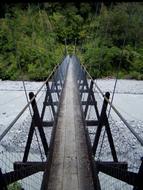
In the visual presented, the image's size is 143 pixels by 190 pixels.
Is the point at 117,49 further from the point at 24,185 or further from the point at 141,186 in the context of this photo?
the point at 141,186

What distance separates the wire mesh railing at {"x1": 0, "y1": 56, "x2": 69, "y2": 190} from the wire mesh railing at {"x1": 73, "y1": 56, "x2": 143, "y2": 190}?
0.34m

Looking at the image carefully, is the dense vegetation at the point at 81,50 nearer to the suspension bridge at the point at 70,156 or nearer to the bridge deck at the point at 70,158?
the suspension bridge at the point at 70,156

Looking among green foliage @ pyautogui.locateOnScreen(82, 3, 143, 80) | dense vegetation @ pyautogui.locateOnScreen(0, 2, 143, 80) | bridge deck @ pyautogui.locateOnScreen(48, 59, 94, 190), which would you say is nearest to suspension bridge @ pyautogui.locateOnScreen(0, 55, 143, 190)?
bridge deck @ pyautogui.locateOnScreen(48, 59, 94, 190)

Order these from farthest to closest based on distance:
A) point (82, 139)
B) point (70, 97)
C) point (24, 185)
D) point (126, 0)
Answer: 1. point (70, 97)
2. point (24, 185)
3. point (82, 139)
4. point (126, 0)

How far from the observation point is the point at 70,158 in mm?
2131

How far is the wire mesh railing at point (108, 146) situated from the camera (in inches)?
89.4

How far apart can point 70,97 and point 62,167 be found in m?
2.37

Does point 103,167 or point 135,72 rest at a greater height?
point 103,167

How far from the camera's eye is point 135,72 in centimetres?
1395

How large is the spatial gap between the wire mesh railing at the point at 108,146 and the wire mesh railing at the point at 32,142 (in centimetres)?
34

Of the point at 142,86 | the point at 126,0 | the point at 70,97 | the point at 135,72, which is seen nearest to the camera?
the point at 126,0

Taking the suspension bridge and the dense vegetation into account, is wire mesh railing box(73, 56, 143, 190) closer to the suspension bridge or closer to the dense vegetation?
the suspension bridge

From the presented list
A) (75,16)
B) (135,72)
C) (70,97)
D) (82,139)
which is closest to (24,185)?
(70,97)

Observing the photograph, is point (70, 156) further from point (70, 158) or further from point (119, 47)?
point (119, 47)
